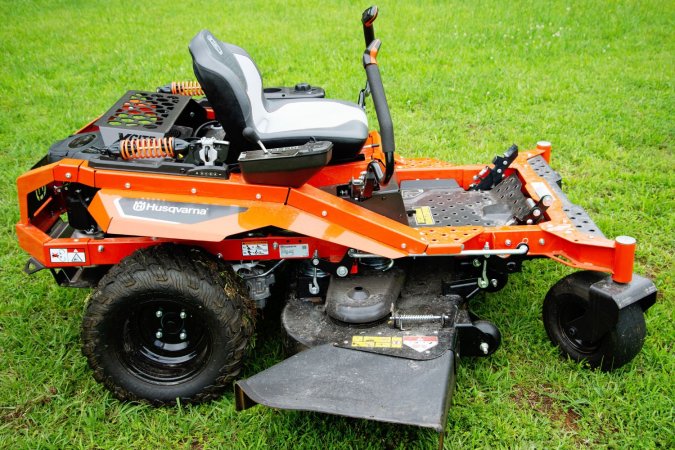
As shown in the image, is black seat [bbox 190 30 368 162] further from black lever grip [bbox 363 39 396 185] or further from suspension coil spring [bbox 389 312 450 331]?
suspension coil spring [bbox 389 312 450 331]

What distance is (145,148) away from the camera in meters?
2.92

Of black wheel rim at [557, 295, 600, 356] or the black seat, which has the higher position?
the black seat

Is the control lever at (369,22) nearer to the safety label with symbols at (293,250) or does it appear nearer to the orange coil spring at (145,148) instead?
the safety label with symbols at (293,250)

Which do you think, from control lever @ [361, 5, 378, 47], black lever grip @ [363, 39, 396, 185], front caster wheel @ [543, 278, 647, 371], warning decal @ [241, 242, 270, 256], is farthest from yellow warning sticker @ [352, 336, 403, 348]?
control lever @ [361, 5, 378, 47]

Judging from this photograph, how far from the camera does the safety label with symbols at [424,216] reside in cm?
339

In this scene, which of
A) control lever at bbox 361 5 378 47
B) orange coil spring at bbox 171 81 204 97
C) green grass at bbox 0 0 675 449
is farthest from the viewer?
orange coil spring at bbox 171 81 204 97

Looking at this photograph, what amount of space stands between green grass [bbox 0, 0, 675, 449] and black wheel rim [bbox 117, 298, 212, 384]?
0.58 ft

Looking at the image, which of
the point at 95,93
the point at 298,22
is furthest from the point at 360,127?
the point at 298,22

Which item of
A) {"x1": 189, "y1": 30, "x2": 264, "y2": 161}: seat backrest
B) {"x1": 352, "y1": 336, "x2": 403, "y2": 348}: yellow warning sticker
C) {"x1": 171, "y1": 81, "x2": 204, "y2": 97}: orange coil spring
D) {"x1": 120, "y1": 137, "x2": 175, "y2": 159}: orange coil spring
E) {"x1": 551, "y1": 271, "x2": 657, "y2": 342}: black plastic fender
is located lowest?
{"x1": 352, "y1": 336, "x2": 403, "y2": 348}: yellow warning sticker

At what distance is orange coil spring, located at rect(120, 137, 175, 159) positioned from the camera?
2908 mm

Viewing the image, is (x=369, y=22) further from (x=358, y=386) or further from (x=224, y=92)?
(x=358, y=386)

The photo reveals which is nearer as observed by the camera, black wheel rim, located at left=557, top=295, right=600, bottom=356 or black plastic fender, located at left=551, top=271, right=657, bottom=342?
black plastic fender, located at left=551, top=271, right=657, bottom=342

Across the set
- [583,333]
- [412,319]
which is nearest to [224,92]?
[412,319]

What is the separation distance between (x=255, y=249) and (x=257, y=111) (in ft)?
2.35
